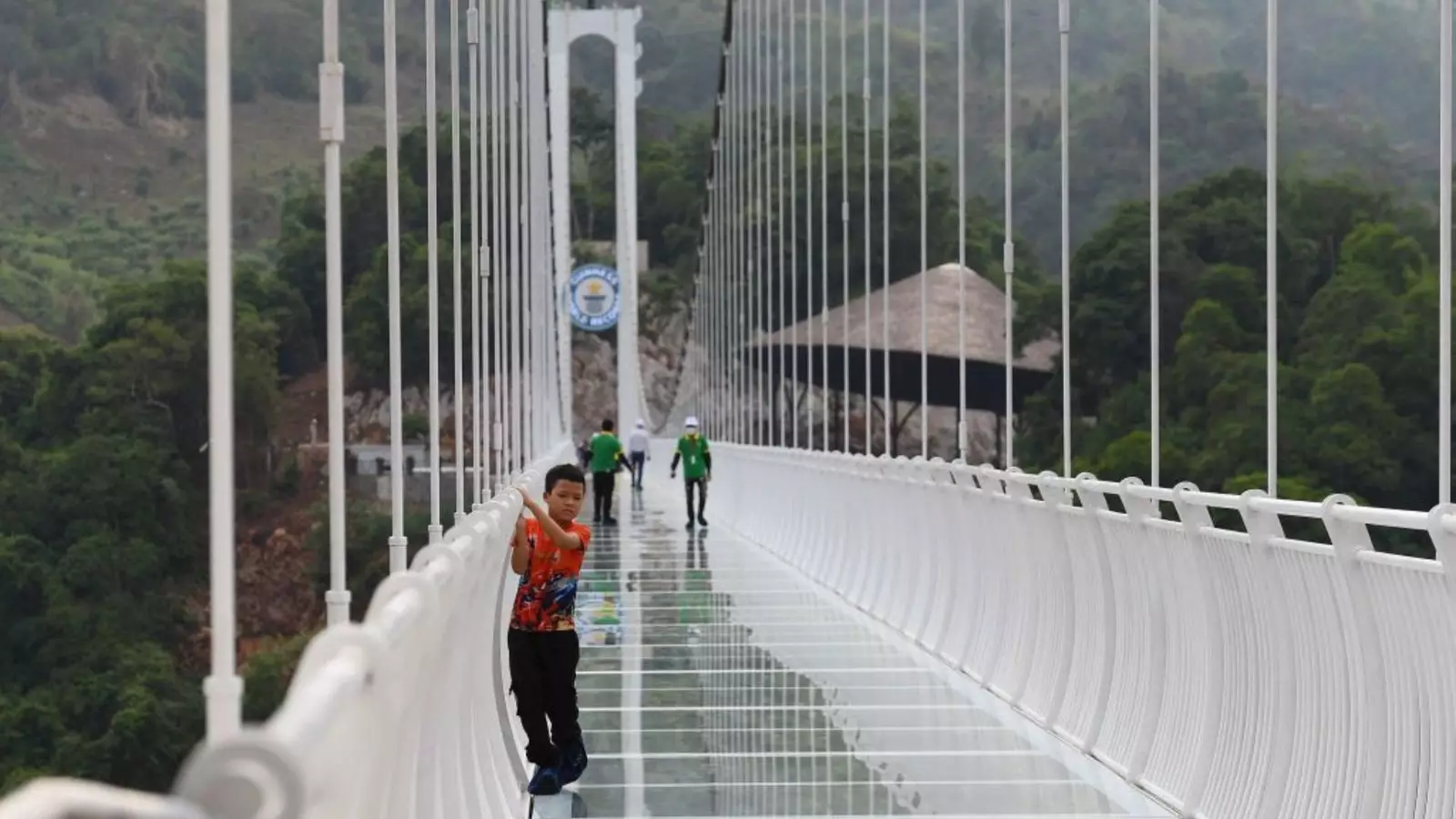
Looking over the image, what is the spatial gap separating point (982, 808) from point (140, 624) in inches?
608

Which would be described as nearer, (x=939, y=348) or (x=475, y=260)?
(x=475, y=260)

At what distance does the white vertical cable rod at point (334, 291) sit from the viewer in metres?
5.20

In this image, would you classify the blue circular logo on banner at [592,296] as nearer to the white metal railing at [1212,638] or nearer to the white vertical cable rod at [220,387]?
the white metal railing at [1212,638]

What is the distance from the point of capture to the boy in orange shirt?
7.17 metres

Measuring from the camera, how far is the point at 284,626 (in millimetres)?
25031

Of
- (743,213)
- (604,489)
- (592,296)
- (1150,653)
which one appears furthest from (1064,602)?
(592,296)

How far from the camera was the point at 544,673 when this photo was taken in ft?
24.2

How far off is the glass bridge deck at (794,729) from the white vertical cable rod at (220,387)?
14.2 ft

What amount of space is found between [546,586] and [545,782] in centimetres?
68

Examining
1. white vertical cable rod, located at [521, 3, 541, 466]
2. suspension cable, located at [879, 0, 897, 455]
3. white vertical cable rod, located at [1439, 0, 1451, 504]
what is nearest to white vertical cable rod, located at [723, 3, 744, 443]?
white vertical cable rod, located at [521, 3, 541, 466]

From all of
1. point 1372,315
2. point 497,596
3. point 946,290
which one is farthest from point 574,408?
point 497,596

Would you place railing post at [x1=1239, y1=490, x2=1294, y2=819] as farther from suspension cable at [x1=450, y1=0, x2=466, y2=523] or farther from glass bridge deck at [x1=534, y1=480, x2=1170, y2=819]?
suspension cable at [x1=450, y1=0, x2=466, y2=523]

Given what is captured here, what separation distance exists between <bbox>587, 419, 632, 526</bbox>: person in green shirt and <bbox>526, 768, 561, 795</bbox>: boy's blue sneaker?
2081 cm

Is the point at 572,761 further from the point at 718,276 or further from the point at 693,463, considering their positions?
the point at 718,276
